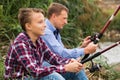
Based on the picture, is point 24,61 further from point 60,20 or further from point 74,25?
point 74,25

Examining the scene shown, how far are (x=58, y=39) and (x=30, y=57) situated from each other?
2.83 ft

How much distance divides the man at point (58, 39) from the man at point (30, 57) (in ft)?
1.06

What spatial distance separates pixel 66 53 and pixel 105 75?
1703 millimetres

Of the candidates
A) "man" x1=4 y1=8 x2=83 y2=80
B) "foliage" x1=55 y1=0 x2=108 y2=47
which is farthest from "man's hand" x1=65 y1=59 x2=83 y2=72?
"foliage" x1=55 y1=0 x2=108 y2=47

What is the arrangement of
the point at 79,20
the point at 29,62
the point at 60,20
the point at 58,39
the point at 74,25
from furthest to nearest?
the point at 79,20, the point at 74,25, the point at 58,39, the point at 60,20, the point at 29,62

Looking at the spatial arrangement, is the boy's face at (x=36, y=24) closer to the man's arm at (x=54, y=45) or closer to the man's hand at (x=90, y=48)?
the man's arm at (x=54, y=45)

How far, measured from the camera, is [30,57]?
150 inches

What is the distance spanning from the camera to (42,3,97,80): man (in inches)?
172

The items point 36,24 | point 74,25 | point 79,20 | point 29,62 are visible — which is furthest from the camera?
point 79,20

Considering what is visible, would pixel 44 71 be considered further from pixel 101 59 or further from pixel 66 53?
pixel 101 59

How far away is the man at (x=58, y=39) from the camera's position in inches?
172

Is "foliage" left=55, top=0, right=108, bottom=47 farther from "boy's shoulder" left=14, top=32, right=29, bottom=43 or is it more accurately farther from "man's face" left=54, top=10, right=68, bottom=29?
"boy's shoulder" left=14, top=32, right=29, bottom=43

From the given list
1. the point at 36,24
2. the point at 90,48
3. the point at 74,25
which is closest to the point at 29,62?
the point at 36,24

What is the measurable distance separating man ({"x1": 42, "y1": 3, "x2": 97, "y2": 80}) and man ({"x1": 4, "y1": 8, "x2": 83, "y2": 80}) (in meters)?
0.32
